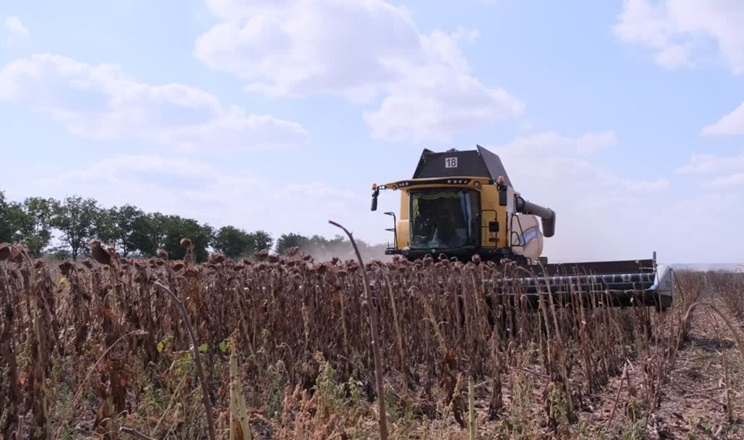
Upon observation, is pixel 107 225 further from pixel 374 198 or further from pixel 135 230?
pixel 374 198

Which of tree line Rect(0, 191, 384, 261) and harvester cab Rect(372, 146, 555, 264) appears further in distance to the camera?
tree line Rect(0, 191, 384, 261)

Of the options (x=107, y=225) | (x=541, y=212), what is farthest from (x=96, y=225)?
(x=541, y=212)

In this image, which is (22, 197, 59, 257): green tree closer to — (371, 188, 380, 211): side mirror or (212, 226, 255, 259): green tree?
(212, 226, 255, 259): green tree

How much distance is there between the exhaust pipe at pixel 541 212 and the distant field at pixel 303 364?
633 centimetres

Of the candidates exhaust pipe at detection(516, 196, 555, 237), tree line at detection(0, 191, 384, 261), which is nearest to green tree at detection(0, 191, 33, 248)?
tree line at detection(0, 191, 384, 261)

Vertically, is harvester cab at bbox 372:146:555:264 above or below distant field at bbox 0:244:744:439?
above

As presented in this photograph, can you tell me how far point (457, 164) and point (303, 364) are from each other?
355 inches

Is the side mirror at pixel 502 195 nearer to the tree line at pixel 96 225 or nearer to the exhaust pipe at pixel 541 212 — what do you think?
the exhaust pipe at pixel 541 212

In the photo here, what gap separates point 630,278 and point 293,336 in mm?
4733

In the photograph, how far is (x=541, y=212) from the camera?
15.5 m

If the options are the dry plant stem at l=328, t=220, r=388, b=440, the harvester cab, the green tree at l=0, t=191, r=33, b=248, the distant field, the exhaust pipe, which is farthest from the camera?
the green tree at l=0, t=191, r=33, b=248

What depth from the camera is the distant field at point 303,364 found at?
3.47m

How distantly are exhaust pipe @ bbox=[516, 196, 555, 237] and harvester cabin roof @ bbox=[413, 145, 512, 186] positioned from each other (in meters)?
0.68

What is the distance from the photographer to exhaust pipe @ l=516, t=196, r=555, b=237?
13.1m
